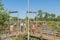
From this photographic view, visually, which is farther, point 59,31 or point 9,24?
point 9,24

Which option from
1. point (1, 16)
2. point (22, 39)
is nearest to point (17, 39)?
point (22, 39)

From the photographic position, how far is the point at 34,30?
9.12 m

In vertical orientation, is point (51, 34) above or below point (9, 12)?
below

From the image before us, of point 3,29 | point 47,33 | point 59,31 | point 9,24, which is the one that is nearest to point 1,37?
point 3,29

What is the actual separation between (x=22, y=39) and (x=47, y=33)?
1.60m

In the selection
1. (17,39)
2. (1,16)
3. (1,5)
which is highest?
(1,5)

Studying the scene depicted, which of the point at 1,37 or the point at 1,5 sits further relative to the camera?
the point at 1,5

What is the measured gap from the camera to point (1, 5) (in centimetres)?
902

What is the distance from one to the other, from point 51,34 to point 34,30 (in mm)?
1012

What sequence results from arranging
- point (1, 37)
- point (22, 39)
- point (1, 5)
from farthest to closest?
point (1, 5) → point (1, 37) → point (22, 39)

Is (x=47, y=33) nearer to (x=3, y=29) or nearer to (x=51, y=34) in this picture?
(x=51, y=34)

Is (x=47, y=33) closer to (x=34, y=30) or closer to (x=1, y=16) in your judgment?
(x=34, y=30)

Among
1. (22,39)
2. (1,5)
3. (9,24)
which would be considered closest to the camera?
(22,39)

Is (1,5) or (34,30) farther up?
(1,5)
